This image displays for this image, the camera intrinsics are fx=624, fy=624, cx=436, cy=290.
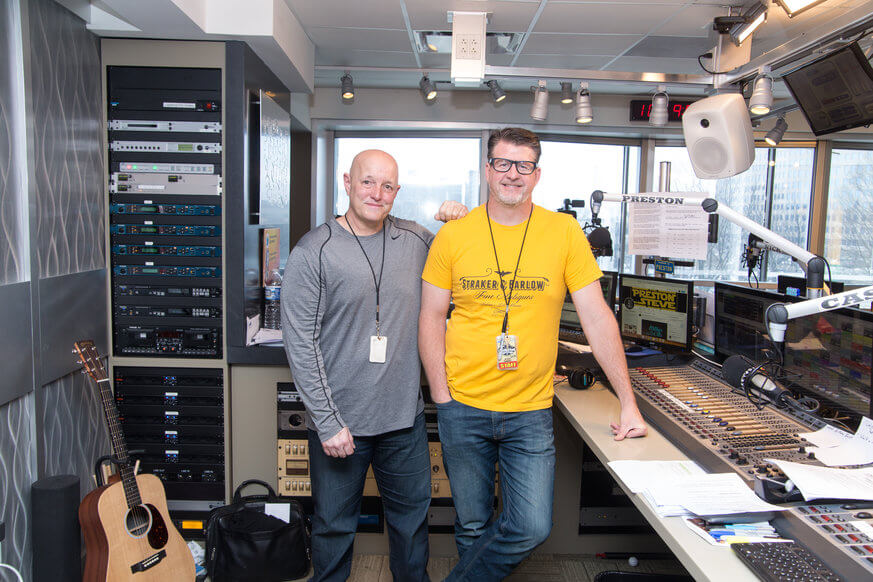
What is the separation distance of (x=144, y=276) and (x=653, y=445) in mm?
2180

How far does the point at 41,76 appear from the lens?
2154 millimetres

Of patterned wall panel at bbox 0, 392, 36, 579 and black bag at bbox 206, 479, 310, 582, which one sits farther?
black bag at bbox 206, 479, 310, 582

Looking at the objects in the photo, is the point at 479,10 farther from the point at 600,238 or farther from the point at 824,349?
the point at 824,349

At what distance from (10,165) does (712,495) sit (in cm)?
227

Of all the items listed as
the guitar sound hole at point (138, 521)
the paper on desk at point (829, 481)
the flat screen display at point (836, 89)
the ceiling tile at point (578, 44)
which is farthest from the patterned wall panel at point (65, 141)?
the flat screen display at point (836, 89)

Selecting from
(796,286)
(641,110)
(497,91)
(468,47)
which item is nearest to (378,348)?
(468,47)

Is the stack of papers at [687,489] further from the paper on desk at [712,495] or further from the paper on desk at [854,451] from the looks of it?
the paper on desk at [854,451]

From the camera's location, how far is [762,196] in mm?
6168

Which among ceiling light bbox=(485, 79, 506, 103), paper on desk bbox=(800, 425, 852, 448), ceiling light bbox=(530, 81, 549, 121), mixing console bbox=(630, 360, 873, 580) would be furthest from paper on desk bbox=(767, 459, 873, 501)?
ceiling light bbox=(485, 79, 506, 103)

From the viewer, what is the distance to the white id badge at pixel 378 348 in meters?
1.94

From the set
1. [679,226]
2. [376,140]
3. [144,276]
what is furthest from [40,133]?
[376,140]

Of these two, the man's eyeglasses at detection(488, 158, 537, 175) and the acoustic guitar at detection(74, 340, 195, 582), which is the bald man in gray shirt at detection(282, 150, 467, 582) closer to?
the man's eyeglasses at detection(488, 158, 537, 175)

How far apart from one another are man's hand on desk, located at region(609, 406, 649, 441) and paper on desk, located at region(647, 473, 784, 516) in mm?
331

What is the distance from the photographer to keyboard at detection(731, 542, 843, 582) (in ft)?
3.63
